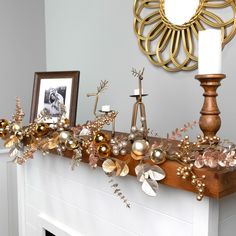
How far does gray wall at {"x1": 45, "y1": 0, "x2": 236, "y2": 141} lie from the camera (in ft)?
4.29

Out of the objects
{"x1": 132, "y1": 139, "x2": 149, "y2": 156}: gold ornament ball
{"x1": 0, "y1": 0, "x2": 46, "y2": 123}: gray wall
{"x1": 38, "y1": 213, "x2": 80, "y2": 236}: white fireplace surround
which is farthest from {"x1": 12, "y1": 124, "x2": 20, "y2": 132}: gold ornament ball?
{"x1": 0, "y1": 0, "x2": 46, "y2": 123}: gray wall

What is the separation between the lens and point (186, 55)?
Answer: 130 cm

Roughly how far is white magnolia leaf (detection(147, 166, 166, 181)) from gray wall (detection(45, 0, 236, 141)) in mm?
478

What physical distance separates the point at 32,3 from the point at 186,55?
121cm

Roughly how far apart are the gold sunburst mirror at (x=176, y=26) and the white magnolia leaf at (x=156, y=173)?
567mm

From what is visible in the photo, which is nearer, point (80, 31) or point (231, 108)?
point (231, 108)

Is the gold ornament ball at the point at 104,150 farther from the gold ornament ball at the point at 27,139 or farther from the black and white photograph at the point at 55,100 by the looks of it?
the black and white photograph at the point at 55,100

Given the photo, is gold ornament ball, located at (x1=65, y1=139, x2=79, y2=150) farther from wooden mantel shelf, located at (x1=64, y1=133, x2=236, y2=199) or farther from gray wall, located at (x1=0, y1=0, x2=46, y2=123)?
gray wall, located at (x1=0, y1=0, x2=46, y2=123)

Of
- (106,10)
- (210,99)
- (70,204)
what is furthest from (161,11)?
(70,204)

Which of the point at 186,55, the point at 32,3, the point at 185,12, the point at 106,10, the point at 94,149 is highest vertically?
the point at 32,3

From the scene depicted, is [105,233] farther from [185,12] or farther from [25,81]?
[25,81]

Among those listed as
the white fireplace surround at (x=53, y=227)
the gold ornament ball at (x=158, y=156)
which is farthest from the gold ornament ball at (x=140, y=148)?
the white fireplace surround at (x=53, y=227)

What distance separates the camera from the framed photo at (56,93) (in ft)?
4.76

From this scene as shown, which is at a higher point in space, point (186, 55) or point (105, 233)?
point (186, 55)
